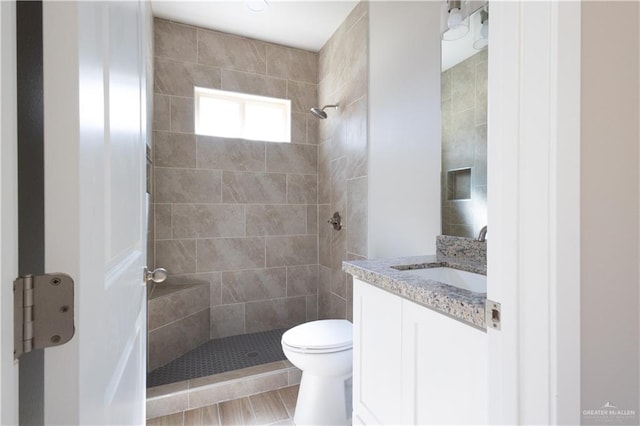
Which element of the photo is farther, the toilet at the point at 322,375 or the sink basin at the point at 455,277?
the toilet at the point at 322,375

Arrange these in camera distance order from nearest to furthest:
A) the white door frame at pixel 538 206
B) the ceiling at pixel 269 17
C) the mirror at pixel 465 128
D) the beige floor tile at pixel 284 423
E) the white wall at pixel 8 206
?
the white wall at pixel 8 206 < the white door frame at pixel 538 206 < the mirror at pixel 465 128 < the beige floor tile at pixel 284 423 < the ceiling at pixel 269 17

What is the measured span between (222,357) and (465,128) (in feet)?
7.33

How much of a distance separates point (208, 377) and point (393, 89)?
7.22ft

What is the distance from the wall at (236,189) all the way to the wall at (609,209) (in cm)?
245

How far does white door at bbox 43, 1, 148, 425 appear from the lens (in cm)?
38

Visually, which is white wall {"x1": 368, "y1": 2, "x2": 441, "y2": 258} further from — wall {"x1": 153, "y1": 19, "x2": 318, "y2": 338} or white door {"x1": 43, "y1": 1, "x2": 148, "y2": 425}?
white door {"x1": 43, "y1": 1, "x2": 148, "y2": 425}

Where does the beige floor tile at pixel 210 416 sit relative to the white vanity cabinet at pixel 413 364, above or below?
below

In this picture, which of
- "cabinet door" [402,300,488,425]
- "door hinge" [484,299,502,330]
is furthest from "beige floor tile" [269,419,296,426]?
"door hinge" [484,299,502,330]

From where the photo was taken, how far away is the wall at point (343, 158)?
2.27m

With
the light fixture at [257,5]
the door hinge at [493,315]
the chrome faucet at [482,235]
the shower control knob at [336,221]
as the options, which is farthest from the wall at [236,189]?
the door hinge at [493,315]

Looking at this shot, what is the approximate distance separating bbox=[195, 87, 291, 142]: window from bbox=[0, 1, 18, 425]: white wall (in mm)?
2493

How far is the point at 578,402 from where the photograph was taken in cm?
59

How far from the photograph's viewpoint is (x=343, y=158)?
254cm

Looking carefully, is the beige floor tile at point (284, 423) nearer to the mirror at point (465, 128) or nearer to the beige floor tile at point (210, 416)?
the beige floor tile at point (210, 416)
